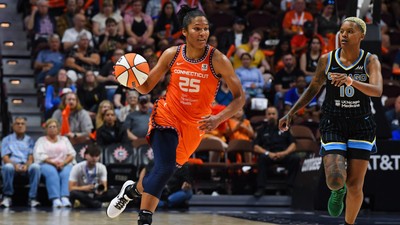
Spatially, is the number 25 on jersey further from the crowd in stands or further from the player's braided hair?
the crowd in stands

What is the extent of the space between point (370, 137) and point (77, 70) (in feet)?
34.2

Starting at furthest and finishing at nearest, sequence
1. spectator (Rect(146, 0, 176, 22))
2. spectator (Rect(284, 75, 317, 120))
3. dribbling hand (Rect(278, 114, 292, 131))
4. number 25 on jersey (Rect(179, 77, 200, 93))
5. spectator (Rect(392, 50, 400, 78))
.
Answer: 1. spectator (Rect(146, 0, 176, 22))
2. spectator (Rect(392, 50, 400, 78))
3. spectator (Rect(284, 75, 317, 120))
4. dribbling hand (Rect(278, 114, 292, 131))
5. number 25 on jersey (Rect(179, 77, 200, 93))

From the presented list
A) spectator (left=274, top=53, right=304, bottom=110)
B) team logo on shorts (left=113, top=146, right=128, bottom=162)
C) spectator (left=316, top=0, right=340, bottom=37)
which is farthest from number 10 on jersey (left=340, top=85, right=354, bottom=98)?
spectator (left=316, top=0, right=340, bottom=37)

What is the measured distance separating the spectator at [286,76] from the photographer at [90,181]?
451 cm

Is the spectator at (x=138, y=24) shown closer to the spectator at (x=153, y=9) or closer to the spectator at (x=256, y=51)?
the spectator at (x=153, y=9)

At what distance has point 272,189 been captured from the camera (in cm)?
1566

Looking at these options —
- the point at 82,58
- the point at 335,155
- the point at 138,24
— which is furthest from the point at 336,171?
the point at 138,24

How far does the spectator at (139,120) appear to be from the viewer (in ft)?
51.0

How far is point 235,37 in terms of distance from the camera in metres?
19.0

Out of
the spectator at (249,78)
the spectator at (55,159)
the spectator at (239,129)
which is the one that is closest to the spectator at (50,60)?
the spectator at (55,159)

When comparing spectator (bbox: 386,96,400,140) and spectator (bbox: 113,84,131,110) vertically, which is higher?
spectator (bbox: 113,84,131,110)

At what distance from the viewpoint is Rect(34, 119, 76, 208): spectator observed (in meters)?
14.5

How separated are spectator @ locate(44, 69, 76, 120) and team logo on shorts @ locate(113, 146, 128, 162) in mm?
1640

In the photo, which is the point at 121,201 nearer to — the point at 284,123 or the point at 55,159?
the point at 284,123
